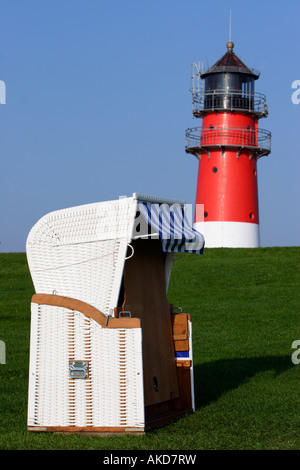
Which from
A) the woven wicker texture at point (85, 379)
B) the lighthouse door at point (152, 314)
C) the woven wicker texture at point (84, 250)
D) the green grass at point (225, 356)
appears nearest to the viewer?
the green grass at point (225, 356)

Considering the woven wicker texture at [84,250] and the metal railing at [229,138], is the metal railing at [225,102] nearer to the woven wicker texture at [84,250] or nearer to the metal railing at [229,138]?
the metal railing at [229,138]

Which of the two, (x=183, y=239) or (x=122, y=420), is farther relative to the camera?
(x=183, y=239)

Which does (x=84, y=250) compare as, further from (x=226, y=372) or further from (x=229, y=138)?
(x=229, y=138)

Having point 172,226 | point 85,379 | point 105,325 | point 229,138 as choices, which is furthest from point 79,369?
point 229,138

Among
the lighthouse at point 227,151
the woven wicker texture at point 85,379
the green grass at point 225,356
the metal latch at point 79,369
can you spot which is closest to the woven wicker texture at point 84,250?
the woven wicker texture at point 85,379

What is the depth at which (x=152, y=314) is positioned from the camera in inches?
342

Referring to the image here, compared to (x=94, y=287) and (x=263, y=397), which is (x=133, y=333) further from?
(x=263, y=397)

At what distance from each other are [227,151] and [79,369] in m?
26.4

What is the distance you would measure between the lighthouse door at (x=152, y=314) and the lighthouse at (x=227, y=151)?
956 inches

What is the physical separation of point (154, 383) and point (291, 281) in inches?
597

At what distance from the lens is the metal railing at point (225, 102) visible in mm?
33281

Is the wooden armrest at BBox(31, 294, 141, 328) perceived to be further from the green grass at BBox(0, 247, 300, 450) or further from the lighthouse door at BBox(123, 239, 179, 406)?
the green grass at BBox(0, 247, 300, 450)
